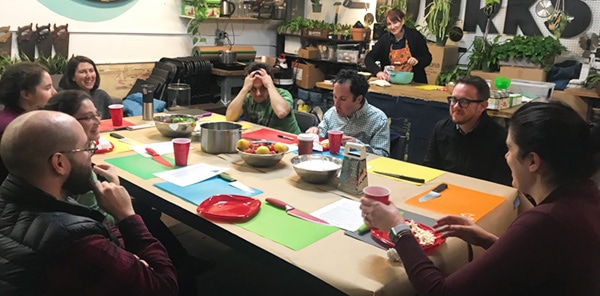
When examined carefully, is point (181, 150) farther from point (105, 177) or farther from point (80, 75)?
point (80, 75)

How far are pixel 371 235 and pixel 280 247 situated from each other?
1.05ft

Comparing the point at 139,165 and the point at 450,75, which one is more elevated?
the point at 450,75

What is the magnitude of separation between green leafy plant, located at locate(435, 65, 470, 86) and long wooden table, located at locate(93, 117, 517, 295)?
2937mm

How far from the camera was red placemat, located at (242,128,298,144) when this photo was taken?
2.88 metres

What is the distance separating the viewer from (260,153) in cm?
233

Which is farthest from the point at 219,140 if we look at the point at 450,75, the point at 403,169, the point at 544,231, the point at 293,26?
the point at 293,26

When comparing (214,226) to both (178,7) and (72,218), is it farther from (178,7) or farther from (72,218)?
(178,7)

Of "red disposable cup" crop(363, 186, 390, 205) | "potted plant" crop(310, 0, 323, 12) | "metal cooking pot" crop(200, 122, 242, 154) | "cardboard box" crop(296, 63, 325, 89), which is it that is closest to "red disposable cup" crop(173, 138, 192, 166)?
"metal cooking pot" crop(200, 122, 242, 154)

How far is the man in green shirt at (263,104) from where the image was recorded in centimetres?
325

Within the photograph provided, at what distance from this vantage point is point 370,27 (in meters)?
6.11

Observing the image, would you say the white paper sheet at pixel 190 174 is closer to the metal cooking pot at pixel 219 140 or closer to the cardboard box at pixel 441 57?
the metal cooking pot at pixel 219 140

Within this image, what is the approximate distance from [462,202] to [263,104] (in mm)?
1741

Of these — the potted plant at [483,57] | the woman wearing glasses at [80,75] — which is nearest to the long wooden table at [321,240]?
the woman wearing glasses at [80,75]

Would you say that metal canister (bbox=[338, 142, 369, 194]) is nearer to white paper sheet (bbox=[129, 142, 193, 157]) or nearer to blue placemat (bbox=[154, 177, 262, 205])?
blue placemat (bbox=[154, 177, 262, 205])
